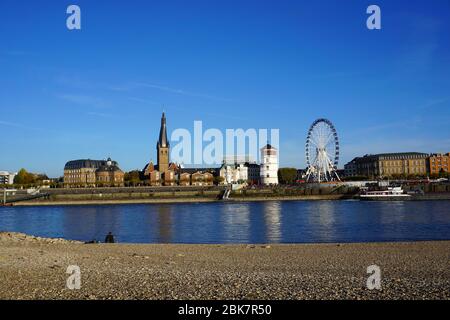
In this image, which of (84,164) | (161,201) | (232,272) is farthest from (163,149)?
(232,272)

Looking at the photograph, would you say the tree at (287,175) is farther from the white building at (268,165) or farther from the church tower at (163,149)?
the church tower at (163,149)

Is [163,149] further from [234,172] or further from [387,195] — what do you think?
[387,195]

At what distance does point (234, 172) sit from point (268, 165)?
94.6 feet

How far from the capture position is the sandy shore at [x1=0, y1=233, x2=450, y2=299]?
356 inches

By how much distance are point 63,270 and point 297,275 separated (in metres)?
6.09

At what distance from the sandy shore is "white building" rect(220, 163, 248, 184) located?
4302 inches

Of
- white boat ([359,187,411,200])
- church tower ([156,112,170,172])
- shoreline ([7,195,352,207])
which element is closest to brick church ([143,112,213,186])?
church tower ([156,112,170,172])

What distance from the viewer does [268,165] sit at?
109188 mm

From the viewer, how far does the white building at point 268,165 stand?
108062 millimetres

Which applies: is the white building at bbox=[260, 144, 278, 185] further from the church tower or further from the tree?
the church tower

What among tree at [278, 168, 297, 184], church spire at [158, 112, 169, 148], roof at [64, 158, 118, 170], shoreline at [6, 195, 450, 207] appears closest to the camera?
shoreline at [6, 195, 450, 207]
